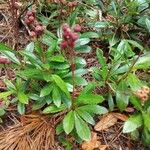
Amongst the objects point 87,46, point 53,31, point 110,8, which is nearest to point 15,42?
point 53,31

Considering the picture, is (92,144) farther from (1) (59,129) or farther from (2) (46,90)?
(2) (46,90)

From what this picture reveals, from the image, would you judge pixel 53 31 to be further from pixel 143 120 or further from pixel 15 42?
pixel 143 120

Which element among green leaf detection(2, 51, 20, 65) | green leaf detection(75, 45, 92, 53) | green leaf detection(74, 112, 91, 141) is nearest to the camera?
green leaf detection(74, 112, 91, 141)

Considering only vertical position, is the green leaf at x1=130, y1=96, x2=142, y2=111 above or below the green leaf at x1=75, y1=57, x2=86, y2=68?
below

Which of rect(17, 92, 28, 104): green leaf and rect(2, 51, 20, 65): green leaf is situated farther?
rect(2, 51, 20, 65): green leaf

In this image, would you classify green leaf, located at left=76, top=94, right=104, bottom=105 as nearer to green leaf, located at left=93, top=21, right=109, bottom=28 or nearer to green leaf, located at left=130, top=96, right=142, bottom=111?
green leaf, located at left=130, top=96, right=142, bottom=111

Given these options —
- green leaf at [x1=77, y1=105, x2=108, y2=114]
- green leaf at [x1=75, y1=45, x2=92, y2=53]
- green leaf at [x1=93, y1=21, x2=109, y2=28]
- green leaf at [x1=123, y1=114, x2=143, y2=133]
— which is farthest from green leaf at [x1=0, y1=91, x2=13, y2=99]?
green leaf at [x1=93, y1=21, x2=109, y2=28]

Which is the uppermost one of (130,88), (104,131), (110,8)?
(110,8)
